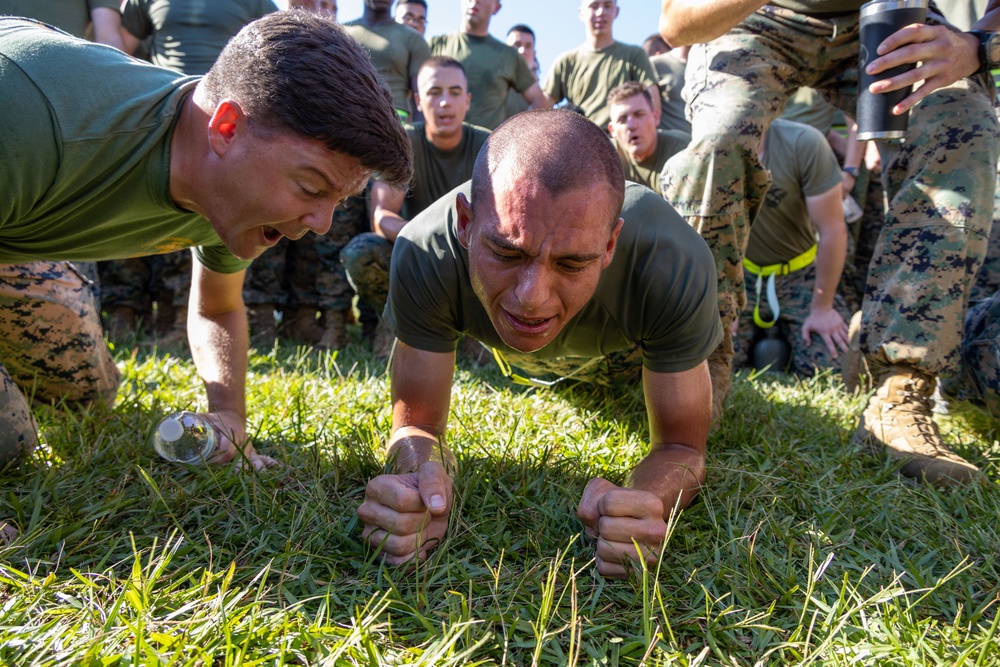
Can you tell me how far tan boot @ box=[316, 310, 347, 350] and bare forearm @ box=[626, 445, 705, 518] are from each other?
3534 millimetres

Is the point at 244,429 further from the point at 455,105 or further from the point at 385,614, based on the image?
the point at 455,105

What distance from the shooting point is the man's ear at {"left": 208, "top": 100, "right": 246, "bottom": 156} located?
2139mm

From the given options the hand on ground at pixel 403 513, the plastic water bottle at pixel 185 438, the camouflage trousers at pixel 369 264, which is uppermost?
the hand on ground at pixel 403 513

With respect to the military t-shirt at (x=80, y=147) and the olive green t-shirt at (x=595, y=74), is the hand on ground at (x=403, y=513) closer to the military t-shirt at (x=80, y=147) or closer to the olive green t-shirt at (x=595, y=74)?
the military t-shirt at (x=80, y=147)

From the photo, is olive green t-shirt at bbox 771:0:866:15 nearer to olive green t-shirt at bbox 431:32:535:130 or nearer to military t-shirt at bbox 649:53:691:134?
olive green t-shirt at bbox 431:32:535:130

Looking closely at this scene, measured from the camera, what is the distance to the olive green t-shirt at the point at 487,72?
639 centimetres

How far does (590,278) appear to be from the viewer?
2150 mm

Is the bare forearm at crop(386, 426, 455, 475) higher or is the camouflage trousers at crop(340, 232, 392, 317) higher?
the bare forearm at crop(386, 426, 455, 475)

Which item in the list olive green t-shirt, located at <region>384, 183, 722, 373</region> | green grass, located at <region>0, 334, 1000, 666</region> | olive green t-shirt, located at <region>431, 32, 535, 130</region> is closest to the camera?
green grass, located at <region>0, 334, 1000, 666</region>

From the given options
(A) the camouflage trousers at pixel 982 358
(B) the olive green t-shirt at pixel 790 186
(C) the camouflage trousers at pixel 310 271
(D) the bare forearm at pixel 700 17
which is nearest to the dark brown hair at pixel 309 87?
(D) the bare forearm at pixel 700 17

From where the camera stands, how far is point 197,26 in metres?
4.88

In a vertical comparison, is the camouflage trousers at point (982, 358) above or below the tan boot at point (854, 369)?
above

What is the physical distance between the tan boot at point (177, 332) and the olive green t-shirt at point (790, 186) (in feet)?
13.1

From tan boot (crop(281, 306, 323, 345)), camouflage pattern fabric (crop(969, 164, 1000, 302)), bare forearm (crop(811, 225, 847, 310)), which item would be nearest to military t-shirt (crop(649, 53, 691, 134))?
bare forearm (crop(811, 225, 847, 310))
